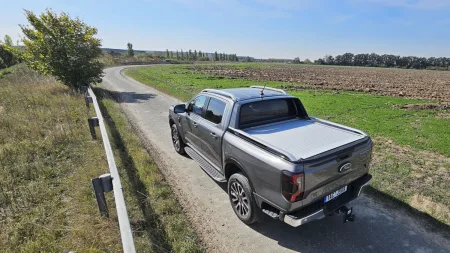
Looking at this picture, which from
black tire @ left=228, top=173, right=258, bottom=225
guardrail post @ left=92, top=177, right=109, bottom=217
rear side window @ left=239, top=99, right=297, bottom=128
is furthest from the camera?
rear side window @ left=239, top=99, right=297, bottom=128

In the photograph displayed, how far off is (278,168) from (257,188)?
→ 1.92 ft

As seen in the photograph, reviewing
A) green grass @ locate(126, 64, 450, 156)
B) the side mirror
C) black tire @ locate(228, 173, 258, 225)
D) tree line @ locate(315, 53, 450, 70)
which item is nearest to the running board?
black tire @ locate(228, 173, 258, 225)

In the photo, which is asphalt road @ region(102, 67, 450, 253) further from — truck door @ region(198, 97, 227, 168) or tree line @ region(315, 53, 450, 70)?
tree line @ region(315, 53, 450, 70)

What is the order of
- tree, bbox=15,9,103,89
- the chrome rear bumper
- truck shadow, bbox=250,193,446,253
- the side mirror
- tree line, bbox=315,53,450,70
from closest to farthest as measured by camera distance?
the chrome rear bumper
truck shadow, bbox=250,193,446,253
the side mirror
tree, bbox=15,9,103,89
tree line, bbox=315,53,450,70

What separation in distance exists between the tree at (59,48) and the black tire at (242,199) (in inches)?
555

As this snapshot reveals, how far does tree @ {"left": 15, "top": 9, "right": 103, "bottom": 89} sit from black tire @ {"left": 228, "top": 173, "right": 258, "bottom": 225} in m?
14.1

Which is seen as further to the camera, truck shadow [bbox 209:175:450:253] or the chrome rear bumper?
truck shadow [bbox 209:175:450:253]

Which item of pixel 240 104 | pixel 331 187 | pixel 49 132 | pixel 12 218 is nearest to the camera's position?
pixel 331 187

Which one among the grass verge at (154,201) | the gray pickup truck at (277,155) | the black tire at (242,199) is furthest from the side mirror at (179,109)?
the black tire at (242,199)

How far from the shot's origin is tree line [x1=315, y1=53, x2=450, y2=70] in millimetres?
110250

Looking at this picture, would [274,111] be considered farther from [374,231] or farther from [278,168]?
[374,231]

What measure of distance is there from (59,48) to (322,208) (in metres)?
16.0

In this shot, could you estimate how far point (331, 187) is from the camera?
3264 mm

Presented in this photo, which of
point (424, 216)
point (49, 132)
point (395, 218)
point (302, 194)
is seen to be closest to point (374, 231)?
point (395, 218)
